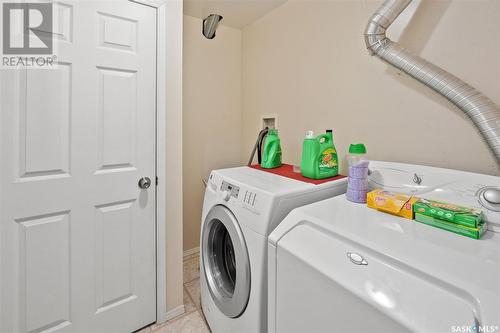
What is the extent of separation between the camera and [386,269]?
0.58m

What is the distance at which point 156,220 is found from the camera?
1.43 metres

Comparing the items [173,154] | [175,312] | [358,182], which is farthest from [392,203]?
[175,312]

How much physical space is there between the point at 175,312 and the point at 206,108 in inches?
68.8

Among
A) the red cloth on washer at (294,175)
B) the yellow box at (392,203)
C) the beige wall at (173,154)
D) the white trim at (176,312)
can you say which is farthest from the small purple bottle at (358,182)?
the white trim at (176,312)

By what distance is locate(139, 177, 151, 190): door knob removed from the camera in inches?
53.6

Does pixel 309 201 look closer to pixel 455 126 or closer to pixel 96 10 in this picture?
pixel 455 126

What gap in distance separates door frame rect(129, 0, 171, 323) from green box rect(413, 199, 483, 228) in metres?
1.33

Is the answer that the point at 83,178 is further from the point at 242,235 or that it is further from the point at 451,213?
the point at 451,213

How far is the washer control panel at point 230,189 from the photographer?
112 centimetres

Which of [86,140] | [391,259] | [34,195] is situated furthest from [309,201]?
[34,195]

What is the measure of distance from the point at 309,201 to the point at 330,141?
41 centimetres

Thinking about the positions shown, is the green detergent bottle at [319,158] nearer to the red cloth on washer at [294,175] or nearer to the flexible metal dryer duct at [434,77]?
the red cloth on washer at [294,175]

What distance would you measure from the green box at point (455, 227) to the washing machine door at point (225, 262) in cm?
70

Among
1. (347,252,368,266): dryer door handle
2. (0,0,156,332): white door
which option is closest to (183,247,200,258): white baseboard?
(0,0,156,332): white door
